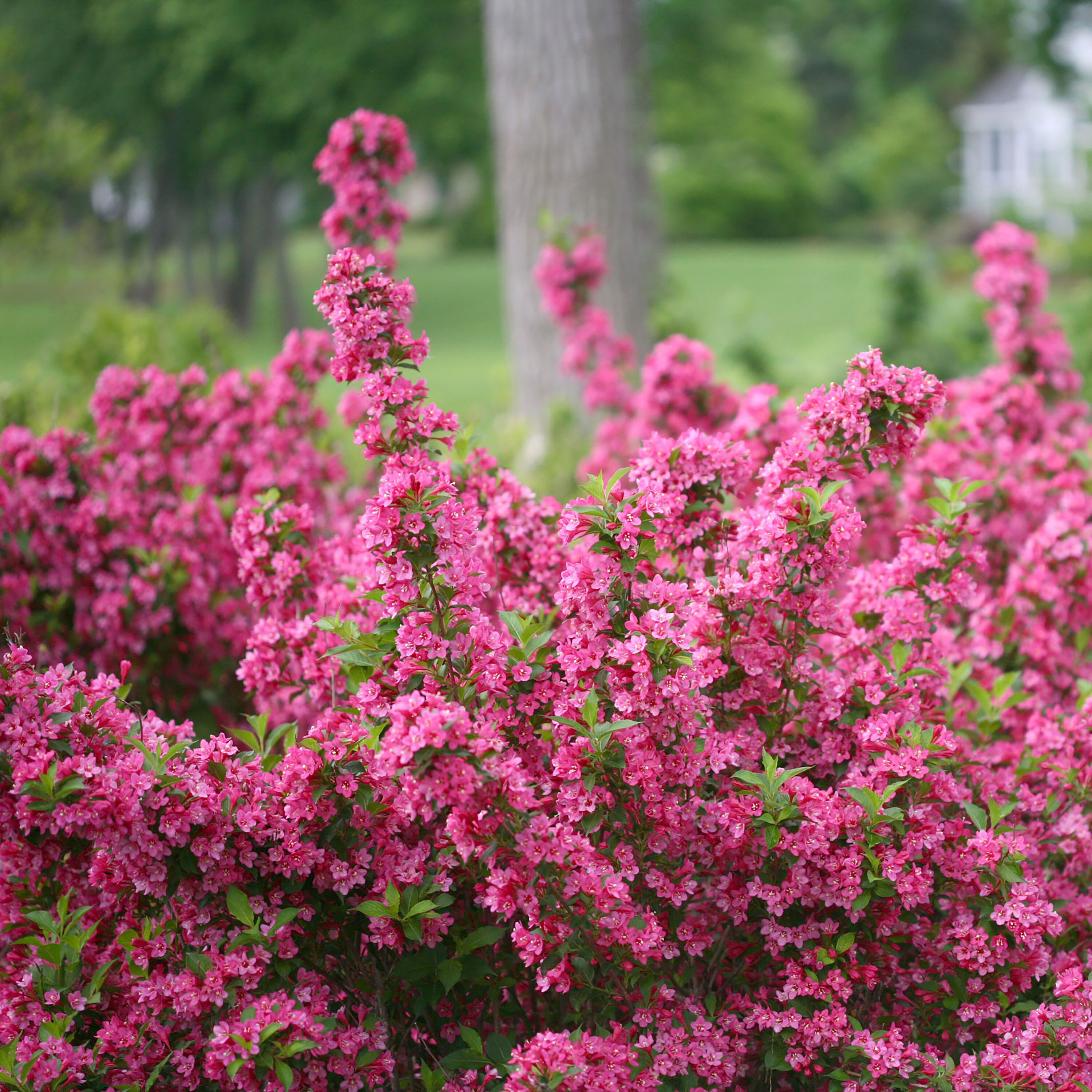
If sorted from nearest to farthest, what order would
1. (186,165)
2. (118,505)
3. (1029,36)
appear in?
(118,505), (1029,36), (186,165)

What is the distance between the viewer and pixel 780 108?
165 ft

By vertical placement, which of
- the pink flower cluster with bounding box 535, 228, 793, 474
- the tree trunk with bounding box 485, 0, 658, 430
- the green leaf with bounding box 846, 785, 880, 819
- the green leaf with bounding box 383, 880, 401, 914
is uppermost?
the tree trunk with bounding box 485, 0, 658, 430

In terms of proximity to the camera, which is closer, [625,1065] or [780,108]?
[625,1065]

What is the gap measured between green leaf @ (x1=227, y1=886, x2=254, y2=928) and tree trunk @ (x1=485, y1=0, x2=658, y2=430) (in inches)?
222

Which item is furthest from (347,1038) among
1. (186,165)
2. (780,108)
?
(780,108)

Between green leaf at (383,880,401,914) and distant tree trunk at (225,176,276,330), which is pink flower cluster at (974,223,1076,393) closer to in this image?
green leaf at (383,880,401,914)

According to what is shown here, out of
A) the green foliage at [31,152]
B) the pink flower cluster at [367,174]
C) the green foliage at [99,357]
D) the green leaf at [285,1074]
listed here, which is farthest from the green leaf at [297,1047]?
the green foliage at [31,152]

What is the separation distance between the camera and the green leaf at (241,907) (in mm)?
2121

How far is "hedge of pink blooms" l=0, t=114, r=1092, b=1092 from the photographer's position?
2088 millimetres

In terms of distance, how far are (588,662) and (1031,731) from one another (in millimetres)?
1196

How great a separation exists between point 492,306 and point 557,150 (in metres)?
29.0

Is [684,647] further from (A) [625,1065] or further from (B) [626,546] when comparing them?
(A) [625,1065]

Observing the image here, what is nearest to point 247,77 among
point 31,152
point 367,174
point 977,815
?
point 31,152

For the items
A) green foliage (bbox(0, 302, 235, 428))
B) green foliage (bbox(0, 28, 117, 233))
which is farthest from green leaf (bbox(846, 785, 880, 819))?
green foliage (bbox(0, 28, 117, 233))
